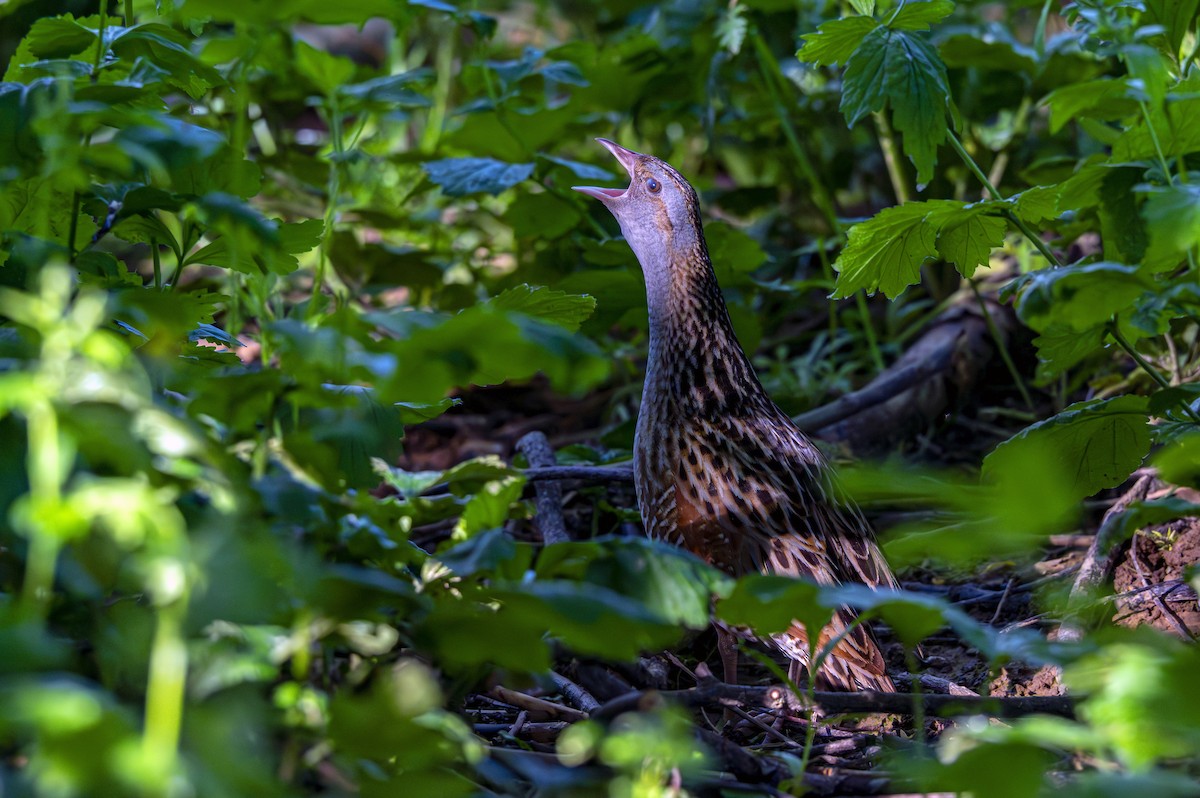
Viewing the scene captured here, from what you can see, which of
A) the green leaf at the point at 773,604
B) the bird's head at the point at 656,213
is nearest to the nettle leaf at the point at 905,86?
the bird's head at the point at 656,213

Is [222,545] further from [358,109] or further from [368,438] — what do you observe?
[358,109]

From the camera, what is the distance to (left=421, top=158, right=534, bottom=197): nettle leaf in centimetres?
420

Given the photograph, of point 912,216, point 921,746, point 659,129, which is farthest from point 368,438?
point 659,129

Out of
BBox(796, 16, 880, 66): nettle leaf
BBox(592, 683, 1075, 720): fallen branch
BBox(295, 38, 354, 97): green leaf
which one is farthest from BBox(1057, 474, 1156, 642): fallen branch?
BBox(295, 38, 354, 97): green leaf

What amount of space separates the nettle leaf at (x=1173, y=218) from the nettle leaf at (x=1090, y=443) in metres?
0.67

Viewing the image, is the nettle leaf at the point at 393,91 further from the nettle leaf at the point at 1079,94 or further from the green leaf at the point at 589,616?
the green leaf at the point at 589,616

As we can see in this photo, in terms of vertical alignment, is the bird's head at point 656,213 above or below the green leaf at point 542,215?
above

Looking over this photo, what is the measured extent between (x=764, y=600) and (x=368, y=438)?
2.14ft

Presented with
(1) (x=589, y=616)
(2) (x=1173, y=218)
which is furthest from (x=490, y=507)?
(2) (x=1173, y=218)

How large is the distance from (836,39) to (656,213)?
1.04 metres

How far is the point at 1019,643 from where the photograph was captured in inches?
68.5

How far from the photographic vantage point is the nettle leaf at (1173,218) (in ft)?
6.36

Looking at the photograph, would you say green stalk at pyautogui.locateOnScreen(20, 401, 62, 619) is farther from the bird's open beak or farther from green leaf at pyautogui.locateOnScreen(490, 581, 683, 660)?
the bird's open beak

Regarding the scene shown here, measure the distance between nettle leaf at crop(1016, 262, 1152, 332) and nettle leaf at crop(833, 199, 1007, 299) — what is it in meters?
0.76
